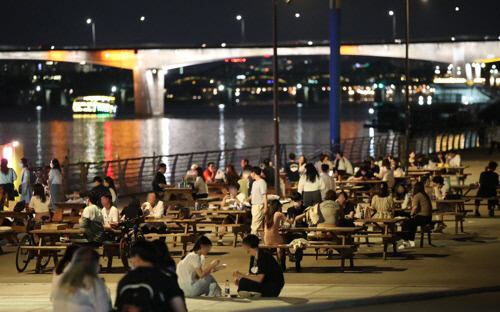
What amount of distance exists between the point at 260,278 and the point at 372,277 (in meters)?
2.89

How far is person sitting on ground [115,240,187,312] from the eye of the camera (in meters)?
5.99

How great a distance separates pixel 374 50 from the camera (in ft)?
386

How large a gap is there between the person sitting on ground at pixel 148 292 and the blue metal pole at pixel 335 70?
27.8m

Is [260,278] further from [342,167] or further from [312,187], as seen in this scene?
[342,167]

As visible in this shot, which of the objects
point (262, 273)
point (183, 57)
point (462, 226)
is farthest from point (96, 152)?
point (262, 273)

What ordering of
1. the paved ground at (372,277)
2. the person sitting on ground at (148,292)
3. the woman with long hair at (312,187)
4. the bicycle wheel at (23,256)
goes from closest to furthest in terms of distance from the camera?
the person sitting on ground at (148,292) → the paved ground at (372,277) → the bicycle wheel at (23,256) → the woman with long hair at (312,187)

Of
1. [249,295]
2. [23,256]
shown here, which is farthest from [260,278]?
[23,256]

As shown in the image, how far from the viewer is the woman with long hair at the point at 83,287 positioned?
6.55m

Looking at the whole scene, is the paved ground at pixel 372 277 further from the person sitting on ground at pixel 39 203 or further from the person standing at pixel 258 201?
the person sitting on ground at pixel 39 203

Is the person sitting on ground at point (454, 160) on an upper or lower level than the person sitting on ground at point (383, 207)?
upper

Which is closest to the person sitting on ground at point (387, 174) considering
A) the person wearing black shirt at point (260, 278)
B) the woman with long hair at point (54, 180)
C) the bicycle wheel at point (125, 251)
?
the woman with long hair at point (54, 180)

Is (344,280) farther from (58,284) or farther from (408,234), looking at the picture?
(58,284)

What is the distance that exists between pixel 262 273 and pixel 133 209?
5.26 meters

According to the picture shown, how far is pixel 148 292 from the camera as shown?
5984mm
